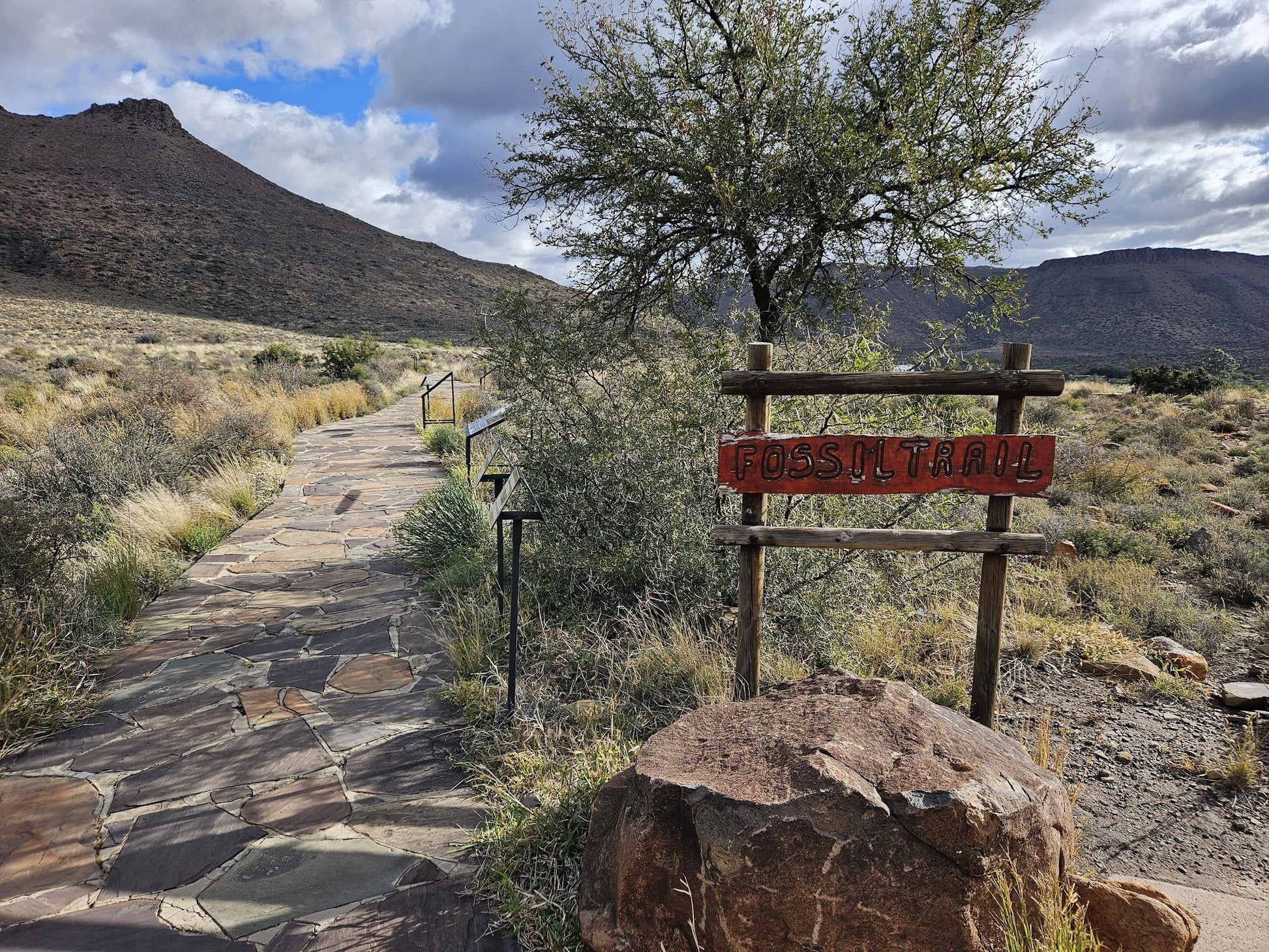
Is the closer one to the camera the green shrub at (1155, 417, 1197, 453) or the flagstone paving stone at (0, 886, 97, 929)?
the flagstone paving stone at (0, 886, 97, 929)

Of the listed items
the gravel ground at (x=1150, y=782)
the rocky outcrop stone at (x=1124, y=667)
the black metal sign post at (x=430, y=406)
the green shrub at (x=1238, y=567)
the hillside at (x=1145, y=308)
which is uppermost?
the hillside at (x=1145, y=308)

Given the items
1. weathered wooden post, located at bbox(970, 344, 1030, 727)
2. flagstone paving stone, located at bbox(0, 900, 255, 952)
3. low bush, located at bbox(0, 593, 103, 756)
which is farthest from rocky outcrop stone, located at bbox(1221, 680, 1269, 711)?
low bush, located at bbox(0, 593, 103, 756)

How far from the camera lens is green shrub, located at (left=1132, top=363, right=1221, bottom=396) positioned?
21.7 metres

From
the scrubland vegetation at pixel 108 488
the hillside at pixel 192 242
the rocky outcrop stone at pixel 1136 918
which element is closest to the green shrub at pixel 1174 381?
the scrubland vegetation at pixel 108 488

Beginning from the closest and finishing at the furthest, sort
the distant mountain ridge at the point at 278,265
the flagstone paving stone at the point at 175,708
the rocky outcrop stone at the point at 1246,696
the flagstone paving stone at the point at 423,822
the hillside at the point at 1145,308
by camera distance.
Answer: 1. the flagstone paving stone at the point at 423,822
2. the flagstone paving stone at the point at 175,708
3. the rocky outcrop stone at the point at 1246,696
4. the distant mountain ridge at the point at 278,265
5. the hillside at the point at 1145,308

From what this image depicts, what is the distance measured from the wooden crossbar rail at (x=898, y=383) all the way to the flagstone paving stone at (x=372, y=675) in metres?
2.61

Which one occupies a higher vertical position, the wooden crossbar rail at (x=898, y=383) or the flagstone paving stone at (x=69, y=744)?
the wooden crossbar rail at (x=898, y=383)

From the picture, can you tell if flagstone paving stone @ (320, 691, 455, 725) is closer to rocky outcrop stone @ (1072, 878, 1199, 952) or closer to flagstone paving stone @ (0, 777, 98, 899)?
flagstone paving stone @ (0, 777, 98, 899)

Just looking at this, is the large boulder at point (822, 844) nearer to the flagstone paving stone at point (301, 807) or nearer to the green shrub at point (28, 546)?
the flagstone paving stone at point (301, 807)

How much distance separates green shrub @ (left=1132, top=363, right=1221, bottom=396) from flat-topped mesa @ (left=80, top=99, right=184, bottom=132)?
86574mm

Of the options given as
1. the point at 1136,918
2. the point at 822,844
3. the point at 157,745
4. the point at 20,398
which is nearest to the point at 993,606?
the point at 1136,918

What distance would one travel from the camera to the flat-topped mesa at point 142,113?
238 ft

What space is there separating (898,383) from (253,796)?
11.1 feet

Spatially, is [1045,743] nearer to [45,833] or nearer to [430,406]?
[45,833]
